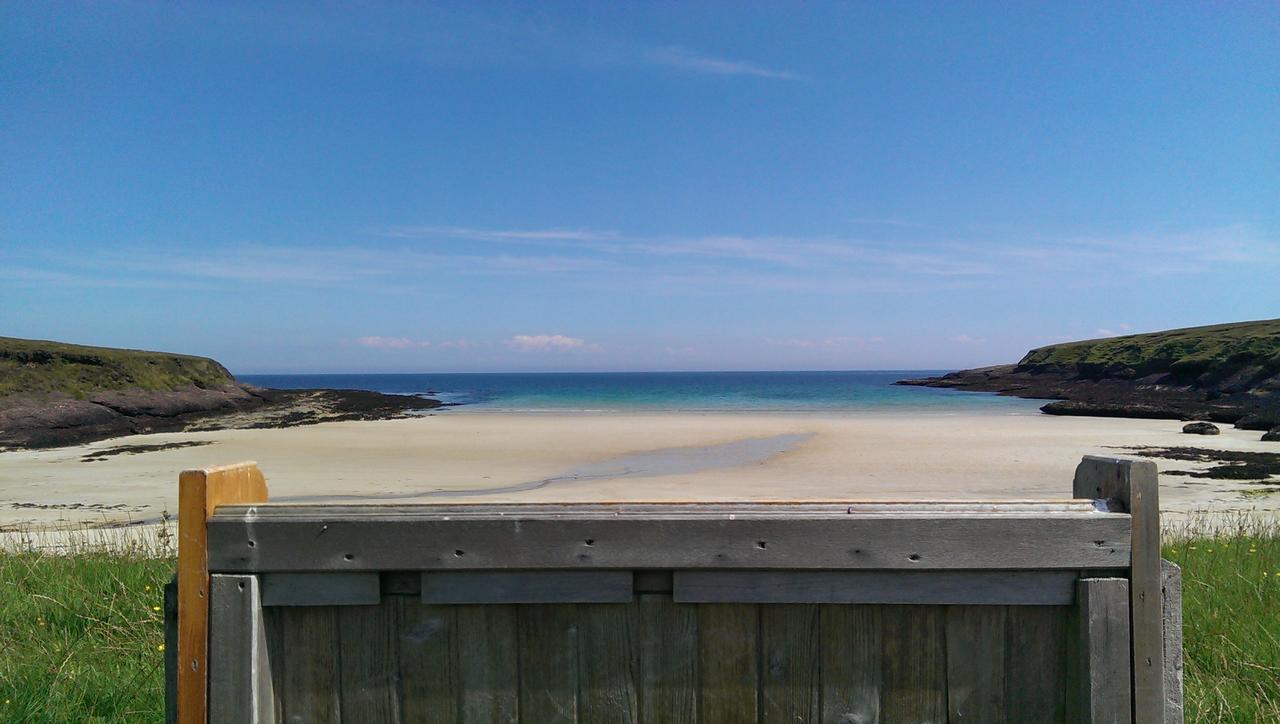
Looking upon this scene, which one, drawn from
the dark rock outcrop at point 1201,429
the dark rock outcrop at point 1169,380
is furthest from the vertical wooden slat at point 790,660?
the dark rock outcrop at point 1169,380

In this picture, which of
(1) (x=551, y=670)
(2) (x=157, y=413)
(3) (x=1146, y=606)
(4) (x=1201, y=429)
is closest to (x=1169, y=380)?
(4) (x=1201, y=429)

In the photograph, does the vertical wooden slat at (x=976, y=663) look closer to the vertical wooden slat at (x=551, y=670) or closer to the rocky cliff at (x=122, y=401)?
the vertical wooden slat at (x=551, y=670)

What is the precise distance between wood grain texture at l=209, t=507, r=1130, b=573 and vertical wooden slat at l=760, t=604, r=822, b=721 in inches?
6.1

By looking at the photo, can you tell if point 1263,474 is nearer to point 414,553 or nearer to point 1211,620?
point 1211,620

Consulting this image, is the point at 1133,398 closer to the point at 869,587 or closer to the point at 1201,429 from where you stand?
the point at 1201,429

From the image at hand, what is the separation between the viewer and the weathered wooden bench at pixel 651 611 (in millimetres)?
2309

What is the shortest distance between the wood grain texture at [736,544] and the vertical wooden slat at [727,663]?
0.53ft

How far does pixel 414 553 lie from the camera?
234 centimetres

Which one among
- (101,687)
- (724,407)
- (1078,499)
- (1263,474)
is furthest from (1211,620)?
(724,407)

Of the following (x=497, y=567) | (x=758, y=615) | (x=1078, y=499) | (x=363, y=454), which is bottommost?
(x=363, y=454)

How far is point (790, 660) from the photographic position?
2.36 m

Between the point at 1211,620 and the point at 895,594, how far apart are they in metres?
3.83

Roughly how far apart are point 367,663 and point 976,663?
1686 mm

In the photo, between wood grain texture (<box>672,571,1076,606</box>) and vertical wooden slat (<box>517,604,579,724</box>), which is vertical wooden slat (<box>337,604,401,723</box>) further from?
wood grain texture (<box>672,571,1076,606</box>)
